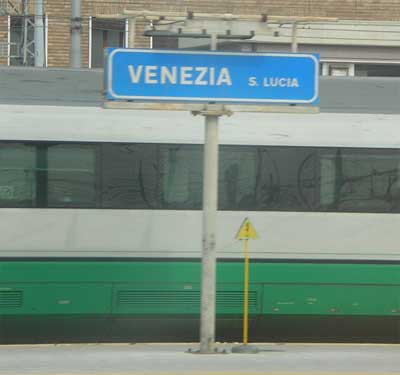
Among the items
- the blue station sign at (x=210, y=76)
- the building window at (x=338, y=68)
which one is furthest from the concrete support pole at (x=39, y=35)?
the blue station sign at (x=210, y=76)

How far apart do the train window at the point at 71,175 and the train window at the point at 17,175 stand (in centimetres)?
18

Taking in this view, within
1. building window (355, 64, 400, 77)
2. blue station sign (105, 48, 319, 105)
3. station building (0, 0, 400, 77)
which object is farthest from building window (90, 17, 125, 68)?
blue station sign (105, 48, 319, 105)

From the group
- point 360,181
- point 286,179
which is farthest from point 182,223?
point 360,181

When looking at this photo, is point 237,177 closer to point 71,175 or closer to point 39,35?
point 71,175

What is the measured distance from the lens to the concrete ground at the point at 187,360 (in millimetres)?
8516

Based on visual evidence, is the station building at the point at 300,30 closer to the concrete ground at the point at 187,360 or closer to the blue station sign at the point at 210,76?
the blue station sign at the point at 210,76

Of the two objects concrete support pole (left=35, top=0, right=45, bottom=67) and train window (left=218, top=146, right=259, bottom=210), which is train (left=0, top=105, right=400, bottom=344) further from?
concrete support pole (left=35, top=0, right=45, bottom=67)

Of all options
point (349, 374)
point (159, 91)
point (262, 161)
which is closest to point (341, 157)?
point (262, 161)

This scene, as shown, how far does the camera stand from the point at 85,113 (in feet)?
39.4

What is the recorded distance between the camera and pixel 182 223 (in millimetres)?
11969

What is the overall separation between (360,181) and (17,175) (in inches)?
160

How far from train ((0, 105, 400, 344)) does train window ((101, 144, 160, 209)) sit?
1 centimetres

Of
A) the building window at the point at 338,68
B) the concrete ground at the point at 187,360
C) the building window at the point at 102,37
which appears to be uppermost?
the building window at the point at 102,37

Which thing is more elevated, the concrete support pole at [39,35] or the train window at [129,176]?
the concrete support pole at [39,35]
